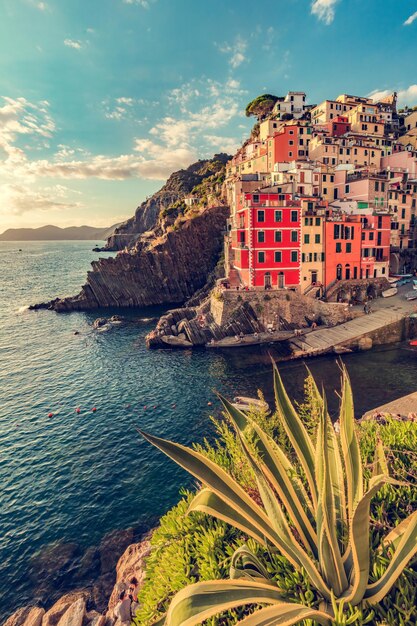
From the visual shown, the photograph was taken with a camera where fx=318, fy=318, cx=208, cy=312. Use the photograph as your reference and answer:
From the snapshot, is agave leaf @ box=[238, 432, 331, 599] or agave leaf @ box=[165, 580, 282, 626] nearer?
agave leaf @ box=[165, 580, 282, 626]

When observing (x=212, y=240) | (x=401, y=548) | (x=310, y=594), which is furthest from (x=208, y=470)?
(x=212, y=240)

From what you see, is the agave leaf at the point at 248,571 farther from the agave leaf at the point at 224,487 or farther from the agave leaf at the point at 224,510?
the agave leaf at the point at 224,487

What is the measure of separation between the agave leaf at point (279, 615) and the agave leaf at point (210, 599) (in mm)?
217

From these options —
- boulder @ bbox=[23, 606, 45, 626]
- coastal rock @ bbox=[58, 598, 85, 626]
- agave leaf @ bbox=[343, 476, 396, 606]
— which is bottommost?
boulder @ bbox=[23, 606, 45, 626]

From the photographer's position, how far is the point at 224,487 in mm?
6562

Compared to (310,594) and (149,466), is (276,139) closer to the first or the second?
(149,466)

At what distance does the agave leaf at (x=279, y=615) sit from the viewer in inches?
195

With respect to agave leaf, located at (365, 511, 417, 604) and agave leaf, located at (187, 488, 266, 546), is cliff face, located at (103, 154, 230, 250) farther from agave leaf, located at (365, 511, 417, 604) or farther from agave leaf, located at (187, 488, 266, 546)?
agave leaf, located at (365, 511, 417, 604)

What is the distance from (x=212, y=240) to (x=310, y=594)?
63597 millimetres

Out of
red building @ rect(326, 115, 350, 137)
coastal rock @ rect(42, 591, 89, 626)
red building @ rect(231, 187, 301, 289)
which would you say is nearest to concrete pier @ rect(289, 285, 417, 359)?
red building @ rect(231, 187, 301, 289)

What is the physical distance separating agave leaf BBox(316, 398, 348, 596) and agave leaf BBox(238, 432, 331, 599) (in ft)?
0.62

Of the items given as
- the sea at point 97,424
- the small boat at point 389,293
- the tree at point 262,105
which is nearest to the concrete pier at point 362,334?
the sea at point 97,424

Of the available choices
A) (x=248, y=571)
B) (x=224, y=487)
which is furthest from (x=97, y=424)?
(x=224, y=487)

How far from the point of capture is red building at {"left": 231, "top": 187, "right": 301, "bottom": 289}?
39.1m
